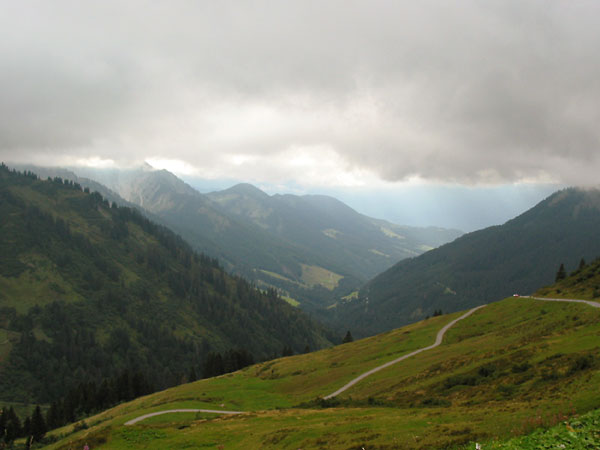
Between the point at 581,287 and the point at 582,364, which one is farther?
the point at 581,287

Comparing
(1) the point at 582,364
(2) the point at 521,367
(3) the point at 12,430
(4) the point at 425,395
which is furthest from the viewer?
(3) the point at 12,430

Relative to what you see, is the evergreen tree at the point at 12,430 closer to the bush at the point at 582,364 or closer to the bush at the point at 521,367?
the bush at the point at 521,367

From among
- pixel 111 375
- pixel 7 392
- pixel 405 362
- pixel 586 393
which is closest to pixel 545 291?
pixel 405 362

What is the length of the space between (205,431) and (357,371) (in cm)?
3923

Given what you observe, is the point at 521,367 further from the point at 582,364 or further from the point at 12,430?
the point at 12,430

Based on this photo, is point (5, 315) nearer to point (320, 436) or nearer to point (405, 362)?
point (405, 362)

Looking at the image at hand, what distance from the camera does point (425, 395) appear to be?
42906mm

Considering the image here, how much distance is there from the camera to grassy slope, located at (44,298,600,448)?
982 inches

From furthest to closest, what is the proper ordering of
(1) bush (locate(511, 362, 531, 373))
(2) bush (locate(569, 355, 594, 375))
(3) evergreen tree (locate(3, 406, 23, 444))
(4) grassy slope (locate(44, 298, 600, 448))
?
(3) evergreen tree (locate(3, 406, 23, 444)) → (1) bush (locate(511, 362, 531, 373)) → (2) bush (locate(569, 355, 594, 375)) → (4) grassy slope (locate(44, 298, 600, 448))

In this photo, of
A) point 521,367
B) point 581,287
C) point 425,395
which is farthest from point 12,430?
point 581,287

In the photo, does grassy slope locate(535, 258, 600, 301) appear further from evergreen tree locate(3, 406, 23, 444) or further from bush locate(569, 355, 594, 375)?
evergreen tree locate(3, 406, 23, 444)

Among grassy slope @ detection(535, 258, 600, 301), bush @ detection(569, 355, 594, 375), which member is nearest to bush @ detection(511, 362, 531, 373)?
bush @ detection(569, 355, 594, 375)

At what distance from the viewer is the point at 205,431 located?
37844 mm

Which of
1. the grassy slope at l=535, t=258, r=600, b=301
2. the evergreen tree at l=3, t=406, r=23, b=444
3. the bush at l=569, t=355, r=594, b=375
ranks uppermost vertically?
the bush at l=569, t=355, r=594, b=375
